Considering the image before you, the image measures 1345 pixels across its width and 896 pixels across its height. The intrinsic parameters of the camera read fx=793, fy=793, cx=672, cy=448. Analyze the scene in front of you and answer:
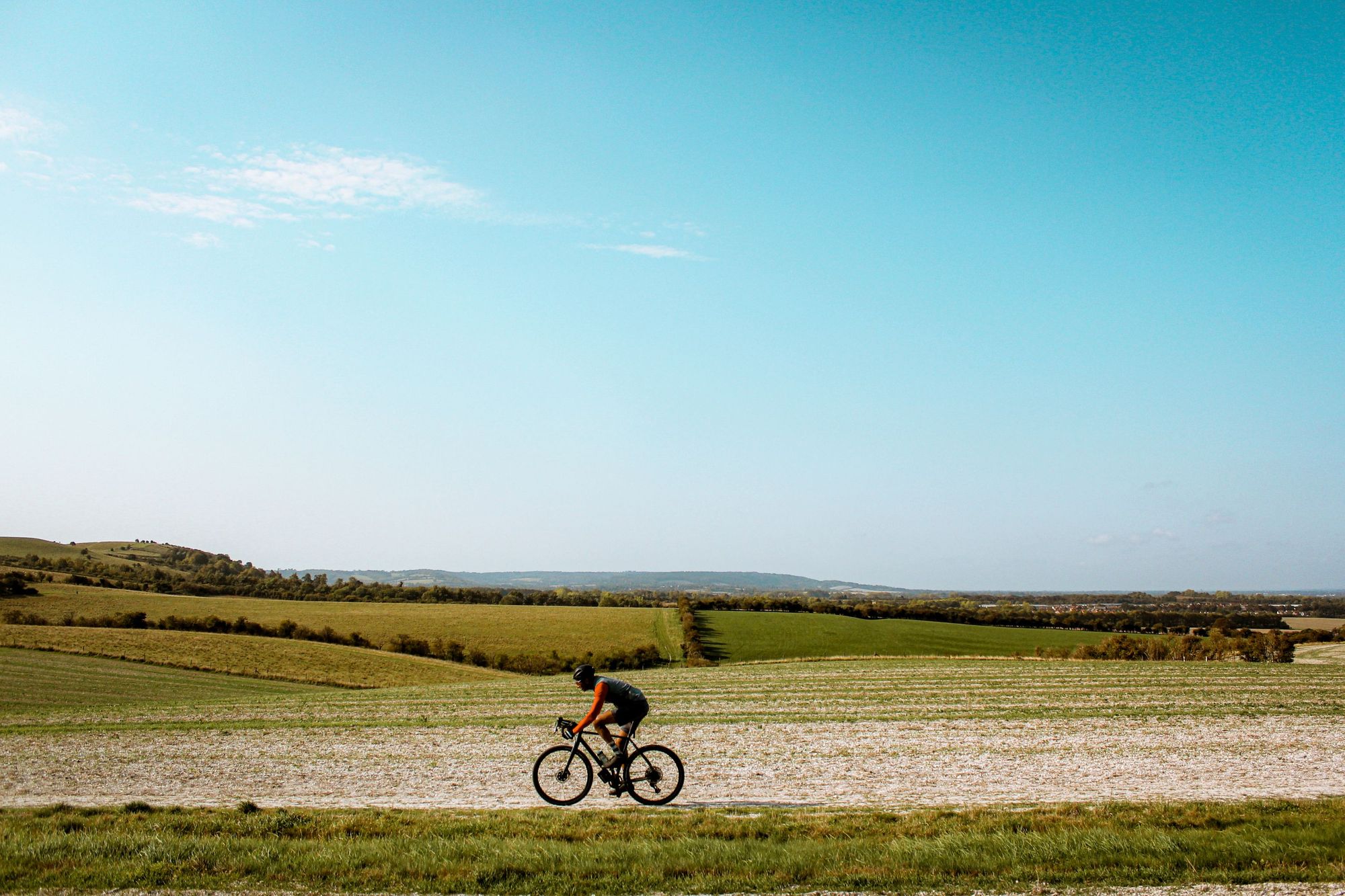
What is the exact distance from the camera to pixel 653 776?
12.3m

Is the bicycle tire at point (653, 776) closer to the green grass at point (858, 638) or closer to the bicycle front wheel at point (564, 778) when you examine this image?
the bicycle front wheel at point (564, 778)

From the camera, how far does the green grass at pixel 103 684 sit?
3158 centimetres

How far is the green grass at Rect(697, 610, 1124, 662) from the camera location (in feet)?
219

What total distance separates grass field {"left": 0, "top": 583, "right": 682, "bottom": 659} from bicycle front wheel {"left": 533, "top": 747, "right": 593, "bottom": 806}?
5266 centimetres

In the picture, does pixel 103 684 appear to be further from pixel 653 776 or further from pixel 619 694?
pixel 619 694

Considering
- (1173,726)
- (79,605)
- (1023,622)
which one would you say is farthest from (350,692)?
(1023,622)

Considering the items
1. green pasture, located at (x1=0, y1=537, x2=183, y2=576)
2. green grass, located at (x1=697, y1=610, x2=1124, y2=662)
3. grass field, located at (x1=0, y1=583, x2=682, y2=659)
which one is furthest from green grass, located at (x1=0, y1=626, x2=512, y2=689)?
green pasture, located at (x1=0, y1=537, x2=183, y2=576)

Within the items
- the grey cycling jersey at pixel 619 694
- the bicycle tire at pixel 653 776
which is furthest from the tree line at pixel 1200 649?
the grey cycling jersey at pixel 619 694

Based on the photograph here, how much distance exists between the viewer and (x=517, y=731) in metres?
20.6

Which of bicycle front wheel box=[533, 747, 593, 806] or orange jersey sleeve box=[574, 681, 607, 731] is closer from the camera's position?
orange jersey sleeve box=[574, 681, 607, 731]

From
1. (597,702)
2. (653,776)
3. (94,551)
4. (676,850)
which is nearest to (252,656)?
(653,776)

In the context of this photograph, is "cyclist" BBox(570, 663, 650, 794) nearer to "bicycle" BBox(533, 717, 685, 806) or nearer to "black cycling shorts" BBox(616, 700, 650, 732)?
"black cycling shorts" BBox(616, 700, 650, 732)

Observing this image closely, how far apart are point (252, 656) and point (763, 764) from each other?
45.8 metres

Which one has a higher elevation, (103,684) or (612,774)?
(612,774)
